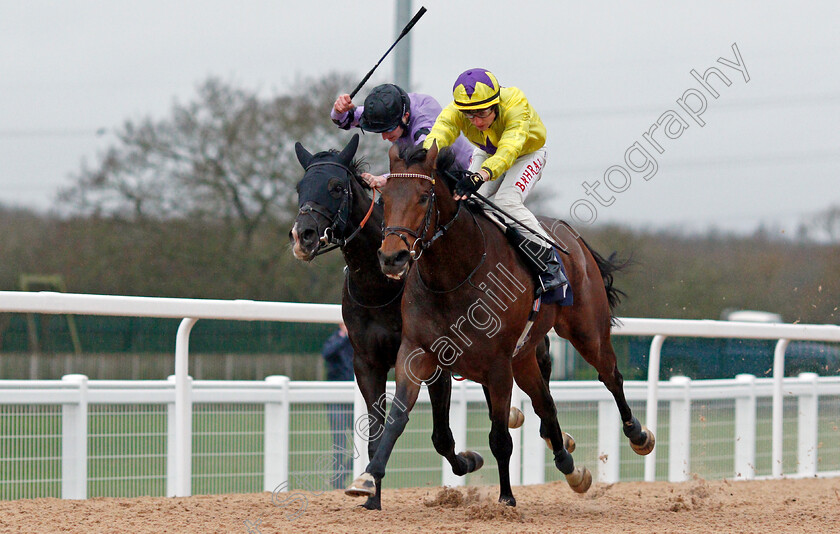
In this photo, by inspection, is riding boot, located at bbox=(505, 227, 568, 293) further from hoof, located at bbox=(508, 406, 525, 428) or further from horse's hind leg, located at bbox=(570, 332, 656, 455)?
hoof, located at bbox=(508, 406, 525, 428)

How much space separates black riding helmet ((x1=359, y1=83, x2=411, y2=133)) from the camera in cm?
488

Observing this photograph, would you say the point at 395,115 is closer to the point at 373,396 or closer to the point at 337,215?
the point at 337,215

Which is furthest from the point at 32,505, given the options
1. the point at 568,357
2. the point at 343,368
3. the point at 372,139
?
the point at 372,139

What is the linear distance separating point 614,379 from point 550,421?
65cm

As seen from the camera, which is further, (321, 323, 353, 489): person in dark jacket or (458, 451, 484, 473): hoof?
(321, 323, 353, 489): person in dark jacket

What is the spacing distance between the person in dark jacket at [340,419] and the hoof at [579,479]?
1315 millimetres

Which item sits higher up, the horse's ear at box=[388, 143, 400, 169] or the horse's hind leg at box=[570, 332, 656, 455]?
the horse's ear at box=[388, 143, 400, 169]

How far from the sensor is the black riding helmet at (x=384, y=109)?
4.88 metres

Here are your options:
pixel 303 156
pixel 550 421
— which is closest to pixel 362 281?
pixel 303 156

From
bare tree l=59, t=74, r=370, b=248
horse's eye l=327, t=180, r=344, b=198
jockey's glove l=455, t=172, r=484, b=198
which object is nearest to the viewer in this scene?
jockey's glove l=455, t=172, r=484, b=198

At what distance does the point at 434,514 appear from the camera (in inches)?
188

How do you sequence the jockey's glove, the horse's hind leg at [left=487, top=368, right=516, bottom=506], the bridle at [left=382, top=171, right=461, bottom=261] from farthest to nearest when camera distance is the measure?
1. the horse's hind leg at [left=487, top=368, right=516, bottom=506]
2. the jockey's glove
3. the bridle at [left=382, top=171, right=461, bottom=261]

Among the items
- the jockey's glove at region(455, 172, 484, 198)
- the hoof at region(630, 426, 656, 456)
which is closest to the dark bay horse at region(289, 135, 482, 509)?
the jockey's glove at region(455, 172, 484, 198)

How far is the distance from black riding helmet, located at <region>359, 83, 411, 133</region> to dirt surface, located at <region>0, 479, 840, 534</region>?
183cm
